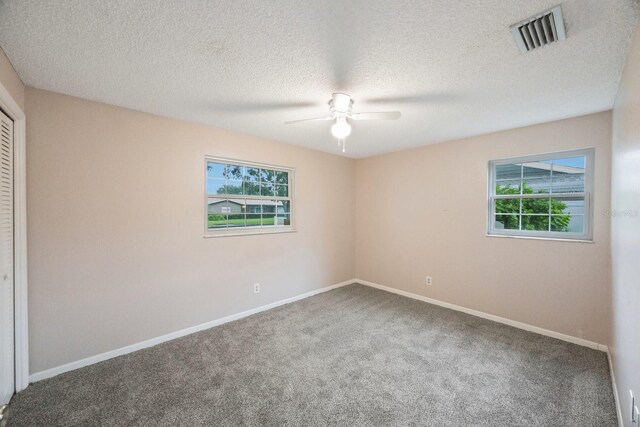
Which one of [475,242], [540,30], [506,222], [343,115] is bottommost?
[475,242]

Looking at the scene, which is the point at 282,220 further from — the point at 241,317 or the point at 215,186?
the point at 241,317

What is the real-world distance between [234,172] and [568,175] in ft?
12.5

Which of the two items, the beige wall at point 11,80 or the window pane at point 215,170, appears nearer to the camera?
the beige wall at point 11,80

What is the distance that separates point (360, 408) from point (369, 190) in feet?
11.0

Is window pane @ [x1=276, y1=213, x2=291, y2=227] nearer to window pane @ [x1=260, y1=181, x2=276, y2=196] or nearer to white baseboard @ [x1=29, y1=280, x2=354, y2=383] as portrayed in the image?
window pane @ [x1=260, y1=181, x2=276, y2=196]

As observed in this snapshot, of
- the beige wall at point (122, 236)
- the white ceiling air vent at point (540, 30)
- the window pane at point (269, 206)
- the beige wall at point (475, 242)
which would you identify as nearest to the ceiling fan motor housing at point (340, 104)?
the white ceiling air vent at point (540, 30)

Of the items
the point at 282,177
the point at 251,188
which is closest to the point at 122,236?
the point at 251,188

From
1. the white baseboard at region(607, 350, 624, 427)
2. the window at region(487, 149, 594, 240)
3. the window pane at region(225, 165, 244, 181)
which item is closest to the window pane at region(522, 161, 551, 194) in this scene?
the window at region(487, 149, 594, 240)

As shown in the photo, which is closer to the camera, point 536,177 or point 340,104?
point 340,104

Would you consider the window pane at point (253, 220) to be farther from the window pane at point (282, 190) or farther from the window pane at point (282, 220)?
the window pane at point (282, 190)

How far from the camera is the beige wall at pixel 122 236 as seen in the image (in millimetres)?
2121

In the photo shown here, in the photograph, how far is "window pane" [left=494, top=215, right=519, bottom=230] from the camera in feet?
10.3

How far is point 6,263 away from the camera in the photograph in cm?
183

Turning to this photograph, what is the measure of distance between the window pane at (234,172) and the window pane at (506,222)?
3.32m
